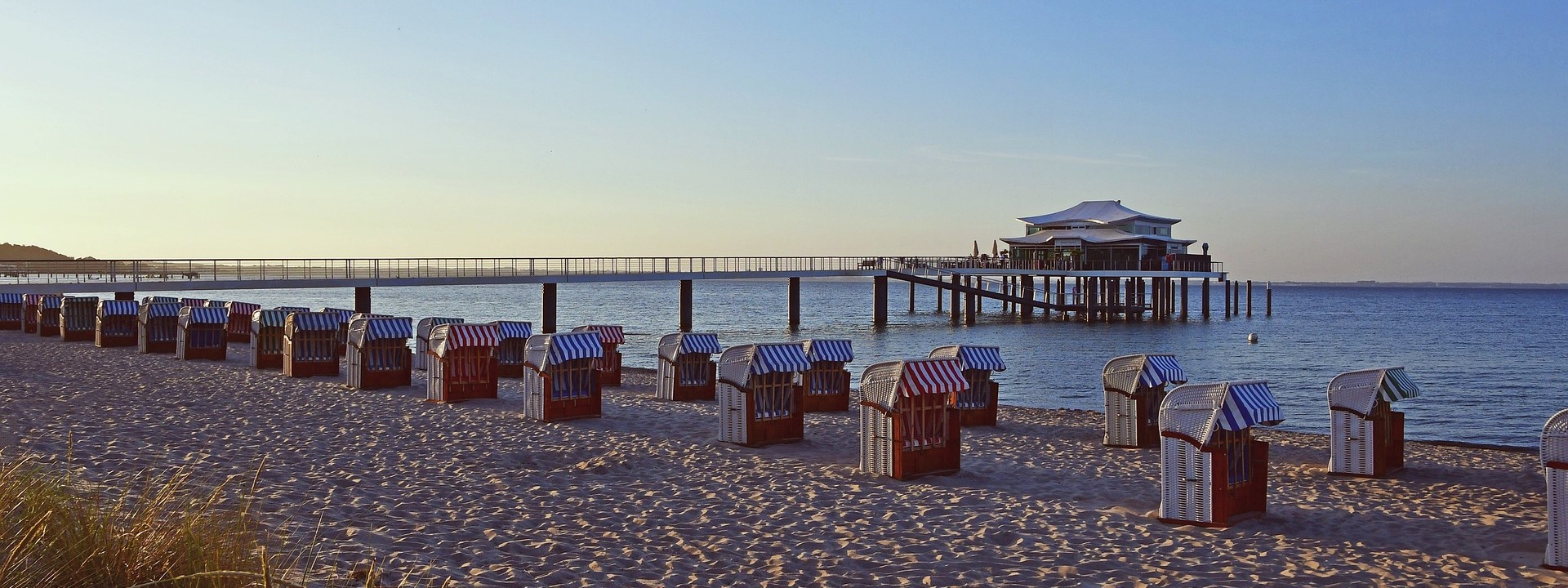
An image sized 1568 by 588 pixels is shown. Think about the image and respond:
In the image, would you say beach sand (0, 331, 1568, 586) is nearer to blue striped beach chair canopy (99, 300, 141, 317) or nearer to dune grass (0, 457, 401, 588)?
dune grass (0, 457, 401, 588)

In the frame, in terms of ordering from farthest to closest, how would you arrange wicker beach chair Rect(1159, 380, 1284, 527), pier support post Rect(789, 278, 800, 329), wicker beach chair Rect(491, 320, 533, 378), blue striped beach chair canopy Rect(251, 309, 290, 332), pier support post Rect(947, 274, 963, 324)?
pier support post Rect(947, 274, 963, 324) → pier support post Rect(789, 278, 800, 329) → blue striped beach chair canopy Rect(251, 309, 290, 332) → wicker beach chair Rect(491, 320, 533, 378) → wicker beach chair Rect(1159, 380, 1284, 527)

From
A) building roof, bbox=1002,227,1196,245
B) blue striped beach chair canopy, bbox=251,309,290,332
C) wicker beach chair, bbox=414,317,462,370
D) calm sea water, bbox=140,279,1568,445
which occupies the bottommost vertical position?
calm sea water, bbox=140,279,1568,445

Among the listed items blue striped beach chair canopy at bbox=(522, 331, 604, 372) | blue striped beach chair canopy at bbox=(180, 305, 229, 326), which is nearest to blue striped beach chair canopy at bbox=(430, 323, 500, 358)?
blue striped beach chair canopy at bbox=(522, 331, 604, 372)

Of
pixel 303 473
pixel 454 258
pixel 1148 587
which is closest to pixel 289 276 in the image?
pixel 454 258

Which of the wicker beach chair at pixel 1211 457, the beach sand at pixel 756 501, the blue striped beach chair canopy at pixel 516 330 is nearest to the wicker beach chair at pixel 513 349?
the blue striped beach chair canopy at pixel 516 330

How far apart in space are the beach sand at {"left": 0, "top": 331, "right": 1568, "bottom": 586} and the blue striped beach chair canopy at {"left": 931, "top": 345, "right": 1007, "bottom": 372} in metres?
0.91

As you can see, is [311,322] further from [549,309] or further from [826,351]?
[549,309]

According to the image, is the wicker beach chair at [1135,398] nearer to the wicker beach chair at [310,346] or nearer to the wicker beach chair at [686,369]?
the wicker beach chair at [686,369]

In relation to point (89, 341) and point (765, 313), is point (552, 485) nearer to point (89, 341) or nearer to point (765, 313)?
point (89, 341)

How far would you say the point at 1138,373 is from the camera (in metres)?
13.7

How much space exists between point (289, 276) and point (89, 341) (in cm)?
1524

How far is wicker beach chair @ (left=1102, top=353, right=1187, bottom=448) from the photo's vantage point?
13727 mm

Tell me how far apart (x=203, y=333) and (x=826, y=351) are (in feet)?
48.2

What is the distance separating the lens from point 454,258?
47031mm
